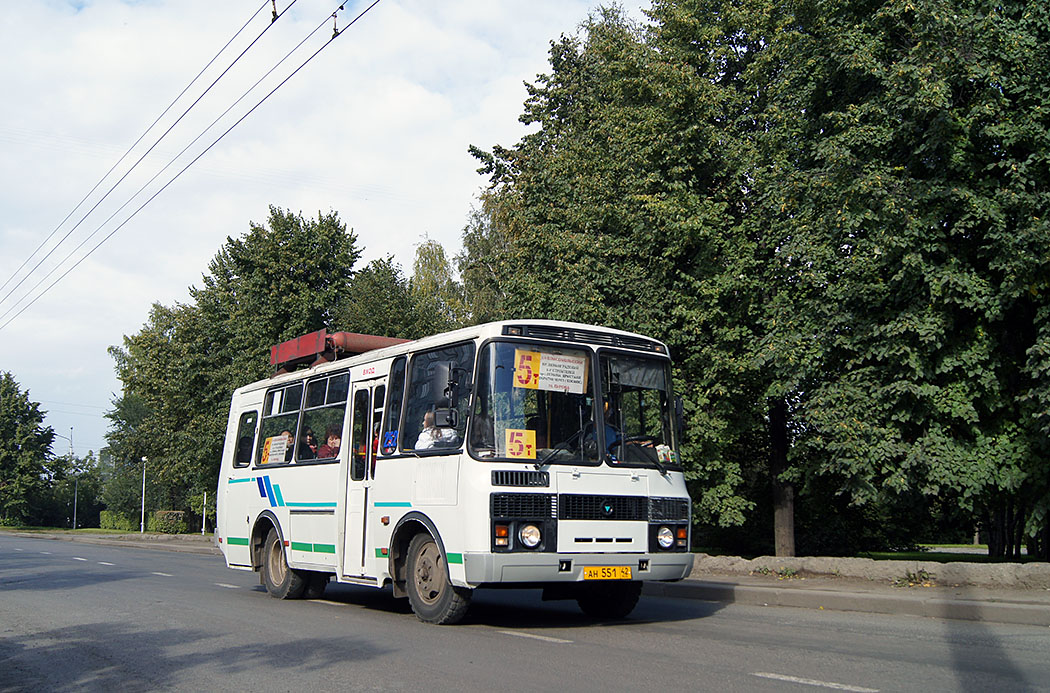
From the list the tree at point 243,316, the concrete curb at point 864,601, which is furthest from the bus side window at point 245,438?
the tree at point 243,316

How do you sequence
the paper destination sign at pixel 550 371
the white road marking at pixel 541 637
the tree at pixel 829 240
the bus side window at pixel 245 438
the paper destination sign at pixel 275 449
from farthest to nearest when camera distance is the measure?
the bus side window at pixel 245 438, the tree at pixel 829 240, the paper destination sign at pixel 275 449, the paper destination sign at pixel 550 371, the white road marking at pixel 541 637

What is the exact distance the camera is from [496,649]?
864 centimetres

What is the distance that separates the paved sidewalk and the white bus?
3.20 m

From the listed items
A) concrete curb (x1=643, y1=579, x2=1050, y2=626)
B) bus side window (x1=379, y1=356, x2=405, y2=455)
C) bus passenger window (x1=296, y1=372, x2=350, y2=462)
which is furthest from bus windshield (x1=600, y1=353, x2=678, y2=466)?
bus passenger window (x1=296, y1=372, x2=350, y2=462)

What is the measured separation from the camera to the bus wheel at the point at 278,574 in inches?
548

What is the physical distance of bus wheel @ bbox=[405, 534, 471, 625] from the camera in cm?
1005

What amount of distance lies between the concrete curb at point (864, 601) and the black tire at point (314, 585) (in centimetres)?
514

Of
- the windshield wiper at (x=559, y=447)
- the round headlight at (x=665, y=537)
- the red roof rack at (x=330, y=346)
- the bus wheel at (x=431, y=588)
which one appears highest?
the red roof rack at (x=330, y=346)

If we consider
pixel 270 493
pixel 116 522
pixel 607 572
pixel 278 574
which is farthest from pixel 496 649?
pixel 116 522

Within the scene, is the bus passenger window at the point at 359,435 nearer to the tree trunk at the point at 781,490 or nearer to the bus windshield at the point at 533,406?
the bus windshield at the point at 533,406

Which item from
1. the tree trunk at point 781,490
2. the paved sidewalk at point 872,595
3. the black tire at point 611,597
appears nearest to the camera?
the paved sidewalk at point 872,595

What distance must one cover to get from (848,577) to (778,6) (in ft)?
41.0

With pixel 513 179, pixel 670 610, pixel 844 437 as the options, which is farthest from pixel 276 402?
pixel 513 179

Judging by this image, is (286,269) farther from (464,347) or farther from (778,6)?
(464,347)
